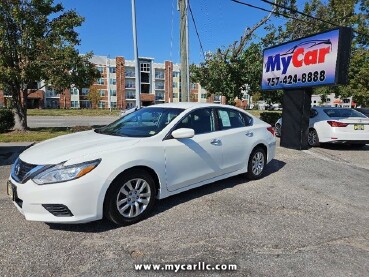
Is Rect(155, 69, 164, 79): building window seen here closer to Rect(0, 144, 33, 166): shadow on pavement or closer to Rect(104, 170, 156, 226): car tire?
Rect(0, 144, 33, 166): shadow on pavement

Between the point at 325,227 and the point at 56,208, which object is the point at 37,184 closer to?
the point at 56,208

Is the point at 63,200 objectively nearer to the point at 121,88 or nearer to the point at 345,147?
the point at 345,147

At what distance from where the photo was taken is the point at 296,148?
31.3 feet

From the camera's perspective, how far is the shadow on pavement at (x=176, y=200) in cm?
365

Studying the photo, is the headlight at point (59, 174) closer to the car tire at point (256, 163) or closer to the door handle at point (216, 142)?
the door handle at point (216, 142)

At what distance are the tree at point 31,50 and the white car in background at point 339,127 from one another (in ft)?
33.6

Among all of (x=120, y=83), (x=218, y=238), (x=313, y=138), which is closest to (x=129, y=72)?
(x=120, y=83)

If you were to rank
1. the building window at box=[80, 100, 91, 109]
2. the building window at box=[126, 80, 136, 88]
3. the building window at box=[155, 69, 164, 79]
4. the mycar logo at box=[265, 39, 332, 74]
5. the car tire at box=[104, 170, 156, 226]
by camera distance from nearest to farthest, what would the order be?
1. the car tire at box=[104, 170, 156, 226]
2. the mycar logo at box=[265, 39, 332, 74]
3. the building window at box=[80, 100, 91, 109]
4. the building window at box=[126, 80, 136, 88]
5. the building window at box=[155, 69, 164, 79]

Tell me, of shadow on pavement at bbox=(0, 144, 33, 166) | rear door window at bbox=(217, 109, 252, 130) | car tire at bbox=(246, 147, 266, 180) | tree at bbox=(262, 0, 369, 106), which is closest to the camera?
rear door window at bbox=(217, 109, 252, 130)

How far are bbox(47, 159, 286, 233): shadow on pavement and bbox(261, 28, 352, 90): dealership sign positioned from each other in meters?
3.13

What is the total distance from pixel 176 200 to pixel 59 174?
1.96m

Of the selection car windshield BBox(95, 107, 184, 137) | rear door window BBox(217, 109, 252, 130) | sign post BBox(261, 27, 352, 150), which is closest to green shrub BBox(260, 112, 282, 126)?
sign post BBox(261, 27, 352, 150)

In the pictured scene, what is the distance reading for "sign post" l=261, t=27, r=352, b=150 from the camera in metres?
8.01

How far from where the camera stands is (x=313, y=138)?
999cm
